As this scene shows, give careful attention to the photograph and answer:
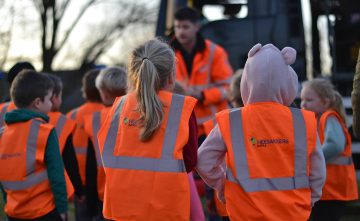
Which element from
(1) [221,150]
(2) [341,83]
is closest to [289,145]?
(1) [221,150]

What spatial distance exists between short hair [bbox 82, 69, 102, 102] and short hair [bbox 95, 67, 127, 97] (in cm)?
55

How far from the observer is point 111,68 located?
5.20m

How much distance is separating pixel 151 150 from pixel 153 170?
10 cm

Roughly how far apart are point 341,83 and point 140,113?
4984 mm

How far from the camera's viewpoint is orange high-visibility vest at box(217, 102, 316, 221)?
354 centimetres

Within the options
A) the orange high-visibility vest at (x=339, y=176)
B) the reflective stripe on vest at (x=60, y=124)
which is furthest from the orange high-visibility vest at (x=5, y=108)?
the orange high-visibility vest at (x=339, y=176)

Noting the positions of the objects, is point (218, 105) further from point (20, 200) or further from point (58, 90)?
point (20, 200)

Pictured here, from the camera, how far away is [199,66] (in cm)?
636

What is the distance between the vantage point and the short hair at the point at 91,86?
225 inches

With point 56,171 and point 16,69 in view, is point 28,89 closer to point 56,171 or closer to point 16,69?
point 56,171

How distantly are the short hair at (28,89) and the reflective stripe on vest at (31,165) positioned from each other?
19 centimetres

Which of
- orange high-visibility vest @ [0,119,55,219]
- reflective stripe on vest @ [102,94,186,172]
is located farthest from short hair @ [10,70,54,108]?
reflective stripe on vest @ [102,94,186,172]

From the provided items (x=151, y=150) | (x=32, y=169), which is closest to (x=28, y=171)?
(x=32, y=169)

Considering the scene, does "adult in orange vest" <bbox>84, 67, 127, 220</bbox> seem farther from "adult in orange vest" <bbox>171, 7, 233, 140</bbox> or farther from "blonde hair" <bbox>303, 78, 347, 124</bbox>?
"blonde hair" <bbox>303, 78, 347, 124</bbox>
